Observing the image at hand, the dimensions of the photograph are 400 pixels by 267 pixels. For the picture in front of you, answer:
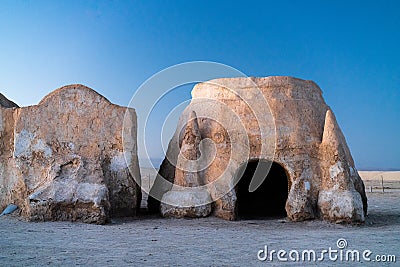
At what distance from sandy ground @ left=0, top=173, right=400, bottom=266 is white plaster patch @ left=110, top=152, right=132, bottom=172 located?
1477 millimetres

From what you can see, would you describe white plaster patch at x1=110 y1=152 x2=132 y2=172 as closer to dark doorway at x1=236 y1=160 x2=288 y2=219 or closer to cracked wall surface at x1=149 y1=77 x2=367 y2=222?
cracked wall surface at x1=149 y1=77 x2=367 y2=222

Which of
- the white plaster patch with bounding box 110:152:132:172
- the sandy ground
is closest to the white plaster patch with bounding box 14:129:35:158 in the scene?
the sandy ground

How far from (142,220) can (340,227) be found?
5046 millimetres

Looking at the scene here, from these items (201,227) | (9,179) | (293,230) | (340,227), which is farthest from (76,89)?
(340,227)

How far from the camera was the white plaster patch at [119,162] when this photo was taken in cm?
1169

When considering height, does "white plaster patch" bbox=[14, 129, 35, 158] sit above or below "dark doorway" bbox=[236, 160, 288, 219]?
above

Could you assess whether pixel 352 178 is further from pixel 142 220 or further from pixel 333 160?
pixel 142 220

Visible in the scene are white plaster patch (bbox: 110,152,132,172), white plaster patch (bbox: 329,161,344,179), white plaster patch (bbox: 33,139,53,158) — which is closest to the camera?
white plaster patch (bbox: 329,161,344,179)

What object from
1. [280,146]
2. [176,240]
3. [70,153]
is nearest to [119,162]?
[70,153]

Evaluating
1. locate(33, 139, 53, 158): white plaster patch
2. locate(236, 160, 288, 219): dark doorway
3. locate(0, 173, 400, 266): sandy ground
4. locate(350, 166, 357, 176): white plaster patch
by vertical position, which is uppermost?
locate(33, 139, 53, 158): white plaster patch

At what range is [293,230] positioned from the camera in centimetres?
980

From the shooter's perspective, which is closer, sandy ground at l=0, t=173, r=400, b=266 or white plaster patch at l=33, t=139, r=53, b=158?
sandy ground at l=0, t=173, r=400, b=266

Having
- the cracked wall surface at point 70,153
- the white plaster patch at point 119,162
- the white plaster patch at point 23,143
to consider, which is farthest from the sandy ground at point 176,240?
the white plaster patch at point 23,143

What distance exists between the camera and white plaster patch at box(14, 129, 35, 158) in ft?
37.2
